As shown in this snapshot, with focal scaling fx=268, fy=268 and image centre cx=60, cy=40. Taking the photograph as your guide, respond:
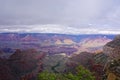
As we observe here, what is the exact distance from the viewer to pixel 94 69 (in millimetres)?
139500

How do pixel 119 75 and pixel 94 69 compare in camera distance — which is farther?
pixel 94 69

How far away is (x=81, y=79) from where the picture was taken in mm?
85562

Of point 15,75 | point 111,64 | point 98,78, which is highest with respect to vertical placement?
point 111,64

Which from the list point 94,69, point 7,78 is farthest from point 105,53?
point 7,78

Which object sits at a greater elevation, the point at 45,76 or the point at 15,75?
the point at 45,76

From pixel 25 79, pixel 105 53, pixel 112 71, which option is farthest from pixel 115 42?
pixel 112 71

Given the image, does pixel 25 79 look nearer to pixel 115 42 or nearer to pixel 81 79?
pixel 115 42

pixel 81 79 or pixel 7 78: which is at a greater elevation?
pixel 81 79

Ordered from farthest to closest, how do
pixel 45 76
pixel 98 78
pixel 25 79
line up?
pixel 25 79
pixel 98 78
pixel 45 76

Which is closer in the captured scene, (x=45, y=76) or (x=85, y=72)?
(x=85, y=72)

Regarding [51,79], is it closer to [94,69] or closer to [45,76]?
[45,76]

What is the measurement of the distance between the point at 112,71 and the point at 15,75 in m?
111

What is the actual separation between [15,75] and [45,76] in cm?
10000

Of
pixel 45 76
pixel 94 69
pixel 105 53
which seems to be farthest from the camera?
pixel 105 53
